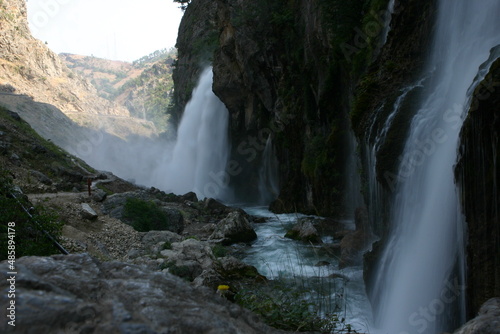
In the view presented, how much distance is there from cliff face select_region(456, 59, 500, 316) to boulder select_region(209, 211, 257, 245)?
892cm

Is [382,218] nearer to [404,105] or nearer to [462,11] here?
[404,105]

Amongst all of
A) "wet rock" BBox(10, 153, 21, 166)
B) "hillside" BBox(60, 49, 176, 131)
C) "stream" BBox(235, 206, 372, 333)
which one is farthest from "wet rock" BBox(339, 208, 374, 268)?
"hillside" BBox(60, 49, 176, 131)

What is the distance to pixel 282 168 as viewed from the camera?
71.2ft

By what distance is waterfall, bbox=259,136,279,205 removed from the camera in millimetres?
24594

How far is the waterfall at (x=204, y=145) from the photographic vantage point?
30.3 metres

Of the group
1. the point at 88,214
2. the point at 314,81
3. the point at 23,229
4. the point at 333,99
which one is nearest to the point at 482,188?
the point at 23,229

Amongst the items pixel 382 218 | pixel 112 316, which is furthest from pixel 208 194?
pixel 112 316

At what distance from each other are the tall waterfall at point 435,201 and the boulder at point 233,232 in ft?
21.6

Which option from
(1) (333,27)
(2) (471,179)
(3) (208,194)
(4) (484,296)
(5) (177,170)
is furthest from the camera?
(5) (177,170)

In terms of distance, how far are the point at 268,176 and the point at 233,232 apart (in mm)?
12780

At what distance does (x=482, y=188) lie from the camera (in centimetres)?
454

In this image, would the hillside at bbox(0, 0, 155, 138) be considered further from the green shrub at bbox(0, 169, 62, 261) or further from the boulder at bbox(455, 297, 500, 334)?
the boulder at bbox(455, 297, 500, 334)

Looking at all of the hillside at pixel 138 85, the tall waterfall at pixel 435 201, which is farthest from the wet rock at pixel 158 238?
the hillside at pixel 138 85

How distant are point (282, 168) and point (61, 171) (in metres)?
11.6
